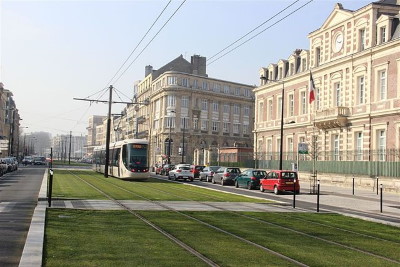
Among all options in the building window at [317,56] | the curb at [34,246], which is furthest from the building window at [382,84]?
the curb at [34,246]

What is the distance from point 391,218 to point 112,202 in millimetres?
10737

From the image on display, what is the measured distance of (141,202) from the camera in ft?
67.3

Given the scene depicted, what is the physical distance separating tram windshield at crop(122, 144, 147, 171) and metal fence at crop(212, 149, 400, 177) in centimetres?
1344

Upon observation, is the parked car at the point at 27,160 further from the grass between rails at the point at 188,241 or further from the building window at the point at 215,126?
the grass between rails at the point at 188,241

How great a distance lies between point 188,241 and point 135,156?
2994cm

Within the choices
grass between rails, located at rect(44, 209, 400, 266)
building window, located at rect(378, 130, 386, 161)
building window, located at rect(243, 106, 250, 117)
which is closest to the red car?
building window, located at rect(378, 130, 386, 161)

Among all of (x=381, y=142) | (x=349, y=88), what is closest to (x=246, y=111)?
(x=349, y=88)

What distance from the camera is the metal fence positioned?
120ft

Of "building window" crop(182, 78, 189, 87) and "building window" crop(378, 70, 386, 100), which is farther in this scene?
"building window" crop(182, 78, 189, 87)

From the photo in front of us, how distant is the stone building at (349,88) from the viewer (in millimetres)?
40312

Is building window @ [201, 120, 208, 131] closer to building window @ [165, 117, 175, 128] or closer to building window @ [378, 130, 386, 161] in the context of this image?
building window @ [165, 117, 175, 128]

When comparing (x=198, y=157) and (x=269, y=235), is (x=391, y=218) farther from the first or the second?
(x=198, y=157)

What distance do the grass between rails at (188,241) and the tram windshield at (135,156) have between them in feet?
78.7

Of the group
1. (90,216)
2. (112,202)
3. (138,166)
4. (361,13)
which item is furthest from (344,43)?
(90,216)
